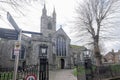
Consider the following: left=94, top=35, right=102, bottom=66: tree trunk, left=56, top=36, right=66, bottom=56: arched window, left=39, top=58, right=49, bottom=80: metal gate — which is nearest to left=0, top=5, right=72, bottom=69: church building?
left=56, top=36, right=66, bottom=56: arched window

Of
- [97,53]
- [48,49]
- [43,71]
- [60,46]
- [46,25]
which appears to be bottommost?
[43,71]

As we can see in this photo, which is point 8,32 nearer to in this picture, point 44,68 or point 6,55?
point 44,68

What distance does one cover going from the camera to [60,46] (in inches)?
1400

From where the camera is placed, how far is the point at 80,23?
18953 mm

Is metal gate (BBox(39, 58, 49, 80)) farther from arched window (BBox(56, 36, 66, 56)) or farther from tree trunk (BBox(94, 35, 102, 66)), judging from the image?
arched window (BBox(56, 36, 66, 56))

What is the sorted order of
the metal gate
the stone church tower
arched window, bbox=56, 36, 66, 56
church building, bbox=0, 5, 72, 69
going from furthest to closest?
the stone church tower → arched window, bbox=56, 36, 66, 56 → church building, bbox=0, 5, 72, 69 → the metal gate

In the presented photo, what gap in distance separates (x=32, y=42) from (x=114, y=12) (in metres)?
15.9

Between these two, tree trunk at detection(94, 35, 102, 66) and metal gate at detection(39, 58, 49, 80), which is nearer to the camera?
metal gate at detection(39, 58, 49, 80)

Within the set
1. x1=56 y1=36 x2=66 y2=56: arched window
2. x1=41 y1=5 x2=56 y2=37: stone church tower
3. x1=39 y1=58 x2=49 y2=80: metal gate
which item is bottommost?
x1=39 y1=58 x2=49 y2=80: metal gate

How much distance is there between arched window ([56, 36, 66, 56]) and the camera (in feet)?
115

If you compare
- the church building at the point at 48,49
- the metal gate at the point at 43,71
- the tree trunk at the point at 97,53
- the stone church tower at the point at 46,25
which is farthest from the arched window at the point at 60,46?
the metal gate at the point at 43,71

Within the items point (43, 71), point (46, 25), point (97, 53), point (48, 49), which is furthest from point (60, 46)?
point (43, 71)

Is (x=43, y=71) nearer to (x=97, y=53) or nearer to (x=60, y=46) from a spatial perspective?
(x=97, y=53)

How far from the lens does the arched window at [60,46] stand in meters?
35.1
